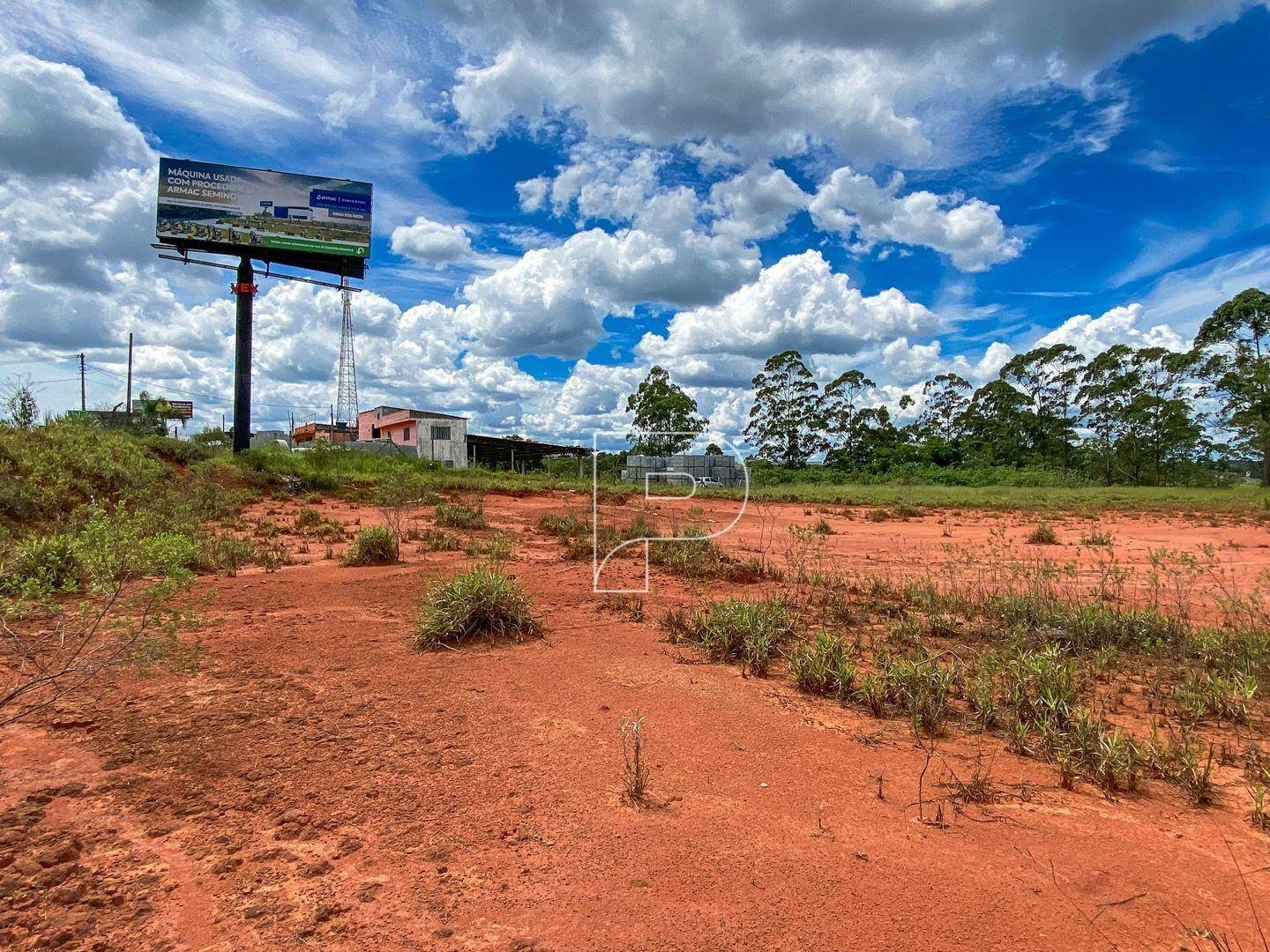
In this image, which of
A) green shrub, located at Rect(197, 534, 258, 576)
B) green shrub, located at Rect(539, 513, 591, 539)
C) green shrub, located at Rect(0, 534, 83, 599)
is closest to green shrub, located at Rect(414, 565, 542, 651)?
green shrub, located at Rect(0, 534, 83, 599)

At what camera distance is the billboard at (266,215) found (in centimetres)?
2111

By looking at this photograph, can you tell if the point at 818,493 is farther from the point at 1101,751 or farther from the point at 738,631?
the point at 1101,751

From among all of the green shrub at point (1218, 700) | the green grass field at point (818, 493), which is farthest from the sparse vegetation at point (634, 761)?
the green grass field at point (818, 493)

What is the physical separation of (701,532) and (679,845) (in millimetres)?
8649

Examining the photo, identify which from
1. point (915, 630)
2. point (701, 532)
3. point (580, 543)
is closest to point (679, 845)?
point (915, 630)

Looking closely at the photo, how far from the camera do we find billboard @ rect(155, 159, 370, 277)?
21.1 m

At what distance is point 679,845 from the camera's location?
256 cm

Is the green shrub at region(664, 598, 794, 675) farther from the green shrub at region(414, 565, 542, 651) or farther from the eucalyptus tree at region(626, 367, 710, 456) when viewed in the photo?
the eucalyptus tree at region(626, 367, 710, 456)

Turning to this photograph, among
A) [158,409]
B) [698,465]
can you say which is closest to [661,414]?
[698,465]

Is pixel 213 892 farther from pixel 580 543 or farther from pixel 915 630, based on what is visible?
pixel 580 543

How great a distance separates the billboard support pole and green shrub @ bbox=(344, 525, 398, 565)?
1704 centimetres

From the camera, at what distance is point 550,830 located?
263 cm

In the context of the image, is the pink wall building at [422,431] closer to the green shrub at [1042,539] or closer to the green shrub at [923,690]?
the green shrub at [1042,539]

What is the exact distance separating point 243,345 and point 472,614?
2149 centimetres
